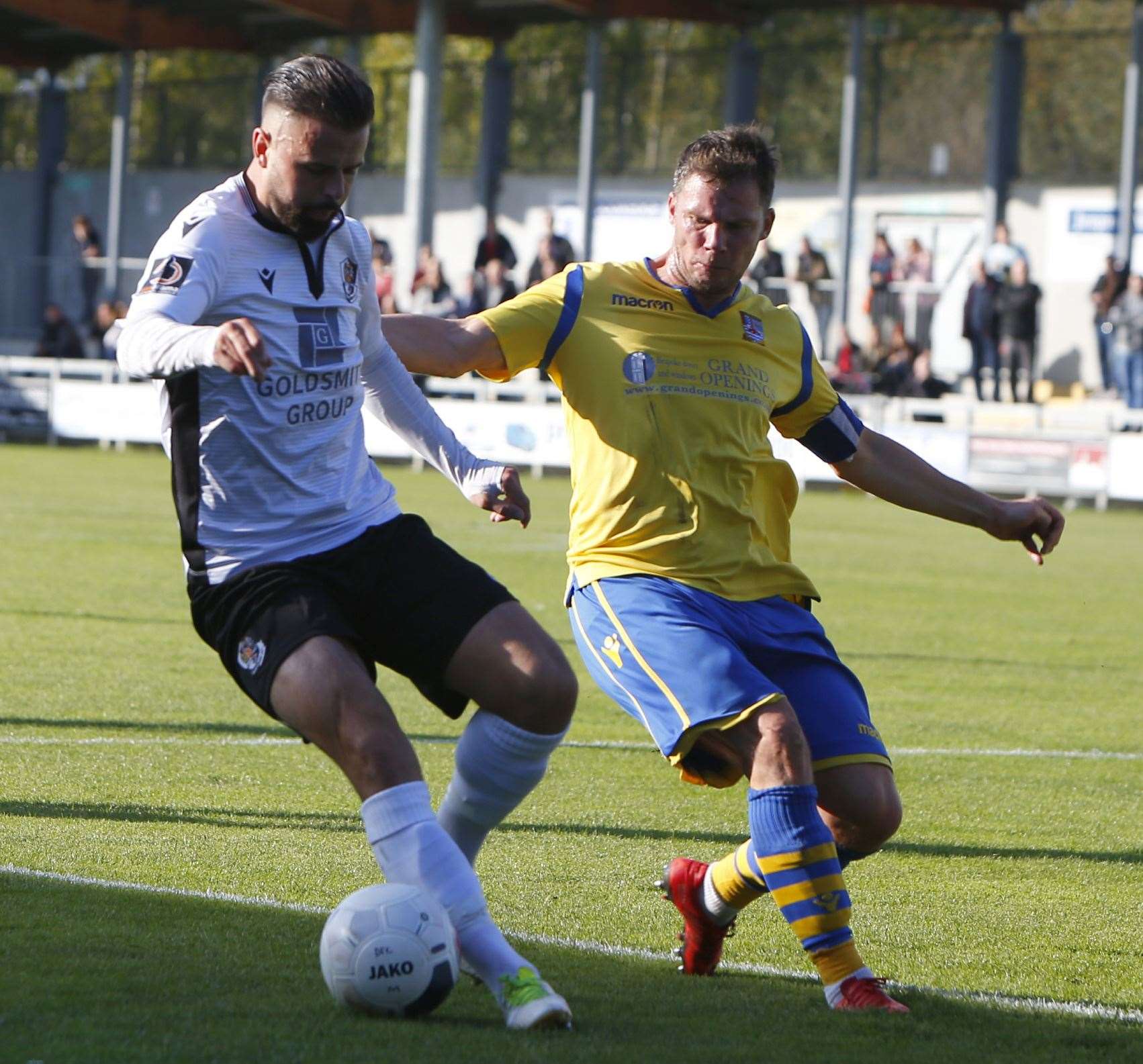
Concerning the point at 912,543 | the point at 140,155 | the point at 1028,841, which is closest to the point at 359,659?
the point at 1028,841

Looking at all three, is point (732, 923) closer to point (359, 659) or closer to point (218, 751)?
point (359, 659)

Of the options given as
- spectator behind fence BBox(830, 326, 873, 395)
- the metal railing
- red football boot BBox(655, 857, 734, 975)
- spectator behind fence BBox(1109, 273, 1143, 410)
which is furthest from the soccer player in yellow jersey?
the metal railing

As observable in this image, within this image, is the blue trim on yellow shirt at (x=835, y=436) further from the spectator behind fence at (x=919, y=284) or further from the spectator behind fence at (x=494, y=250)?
the spectator behind fence at (x=919, y=284)

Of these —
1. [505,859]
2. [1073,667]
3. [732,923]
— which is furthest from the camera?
[1073,667]

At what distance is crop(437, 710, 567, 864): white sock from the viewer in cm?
446

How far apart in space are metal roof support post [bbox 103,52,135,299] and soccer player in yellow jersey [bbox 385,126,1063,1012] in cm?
3384

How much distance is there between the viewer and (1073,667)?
11.1 m

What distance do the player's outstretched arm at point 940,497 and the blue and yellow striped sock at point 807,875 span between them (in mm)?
1102

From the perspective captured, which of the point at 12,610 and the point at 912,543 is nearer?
the point at 12,610

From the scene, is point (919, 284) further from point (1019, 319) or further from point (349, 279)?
point (349, 279)

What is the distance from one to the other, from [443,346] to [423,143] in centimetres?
2793

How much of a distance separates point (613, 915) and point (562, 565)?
9.77m

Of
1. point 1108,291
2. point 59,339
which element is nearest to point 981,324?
point 1108,291

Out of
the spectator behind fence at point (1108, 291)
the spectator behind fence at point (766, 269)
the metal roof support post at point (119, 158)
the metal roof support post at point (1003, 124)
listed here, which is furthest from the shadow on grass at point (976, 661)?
the metal roof support post at point (119, 158)
